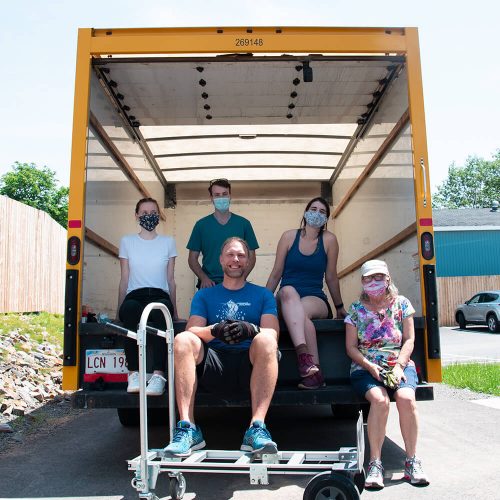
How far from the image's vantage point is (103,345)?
Result: 15.2 ft

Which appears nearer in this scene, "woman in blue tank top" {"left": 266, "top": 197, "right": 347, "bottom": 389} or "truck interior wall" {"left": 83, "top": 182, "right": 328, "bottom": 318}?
"woman in blue tank top" {"left": 266, "top": 197, "right": 347, "bottom": 389}

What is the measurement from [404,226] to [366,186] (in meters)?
1.79

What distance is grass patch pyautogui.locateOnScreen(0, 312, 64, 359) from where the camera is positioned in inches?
449

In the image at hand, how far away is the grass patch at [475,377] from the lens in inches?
327

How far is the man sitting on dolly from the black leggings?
0.27 m

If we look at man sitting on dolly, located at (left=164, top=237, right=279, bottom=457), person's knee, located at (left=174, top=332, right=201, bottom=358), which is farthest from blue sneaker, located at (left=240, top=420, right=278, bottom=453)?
person's knee, located at (left=174, top=332, right=201, bottom=358)

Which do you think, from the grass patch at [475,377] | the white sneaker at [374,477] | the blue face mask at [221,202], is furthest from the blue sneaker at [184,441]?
the grass patch at [475,377]

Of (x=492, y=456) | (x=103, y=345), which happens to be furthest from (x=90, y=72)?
(x=492, y=456)

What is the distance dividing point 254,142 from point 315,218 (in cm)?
292

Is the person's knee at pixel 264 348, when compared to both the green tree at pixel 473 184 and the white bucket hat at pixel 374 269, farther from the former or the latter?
the green tree at pixel 473 184

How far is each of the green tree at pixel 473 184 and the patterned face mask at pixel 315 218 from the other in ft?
222

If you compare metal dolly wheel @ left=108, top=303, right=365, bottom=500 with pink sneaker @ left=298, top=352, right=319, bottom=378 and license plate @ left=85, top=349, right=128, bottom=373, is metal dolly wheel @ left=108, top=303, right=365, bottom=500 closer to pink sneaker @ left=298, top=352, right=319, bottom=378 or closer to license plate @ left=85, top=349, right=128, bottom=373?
pink sneaker @ left=298, top=352, right=319, bottom=378

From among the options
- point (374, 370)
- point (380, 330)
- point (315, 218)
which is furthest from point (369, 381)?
point (315, 218)

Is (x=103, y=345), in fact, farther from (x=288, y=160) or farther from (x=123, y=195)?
(x=288, y=160)
